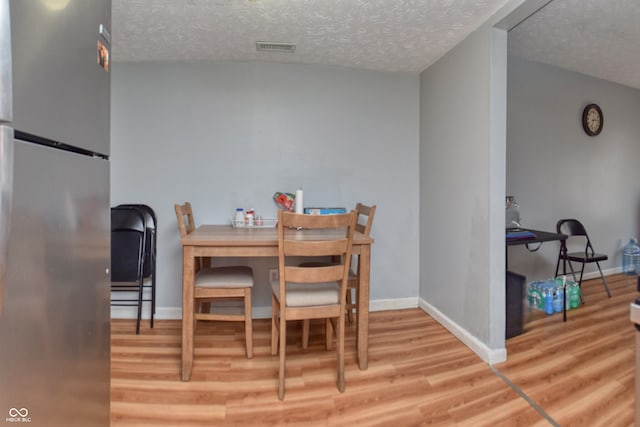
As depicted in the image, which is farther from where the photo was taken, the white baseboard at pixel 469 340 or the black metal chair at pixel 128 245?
the black metal chair at pixel 128 245

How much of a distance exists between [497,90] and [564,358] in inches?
69.9

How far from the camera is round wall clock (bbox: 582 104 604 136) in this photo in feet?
11.4

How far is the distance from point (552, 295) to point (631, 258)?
4.67ft

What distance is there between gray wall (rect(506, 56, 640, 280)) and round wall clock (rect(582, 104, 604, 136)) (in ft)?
0.17

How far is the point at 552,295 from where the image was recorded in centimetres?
289

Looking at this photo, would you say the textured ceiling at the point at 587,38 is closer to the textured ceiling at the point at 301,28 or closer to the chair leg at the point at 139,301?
the textured ceiling at the point at 301,28

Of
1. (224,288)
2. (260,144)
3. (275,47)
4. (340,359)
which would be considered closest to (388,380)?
(340,359)

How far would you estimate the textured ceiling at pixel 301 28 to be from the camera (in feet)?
6.53

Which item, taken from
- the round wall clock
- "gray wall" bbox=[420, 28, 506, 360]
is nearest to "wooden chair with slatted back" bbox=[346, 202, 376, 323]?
"gray wall" bbox=[420, 28, 506, 360]

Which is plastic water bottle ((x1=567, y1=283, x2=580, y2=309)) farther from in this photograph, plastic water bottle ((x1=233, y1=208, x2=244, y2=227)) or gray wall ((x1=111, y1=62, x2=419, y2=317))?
plastic water bottle ((x1=233, y1=208, x2=244, y2=227))

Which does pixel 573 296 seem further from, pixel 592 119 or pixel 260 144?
pixel 260 144

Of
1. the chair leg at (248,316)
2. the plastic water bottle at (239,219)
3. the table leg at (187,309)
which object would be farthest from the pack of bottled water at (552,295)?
the table leg at (187,309)

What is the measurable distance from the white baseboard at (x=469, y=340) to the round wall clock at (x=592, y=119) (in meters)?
2.62
